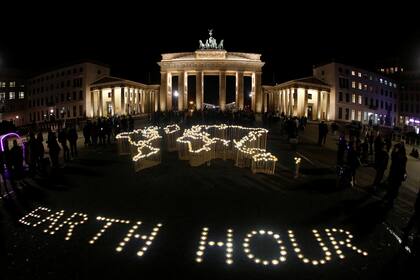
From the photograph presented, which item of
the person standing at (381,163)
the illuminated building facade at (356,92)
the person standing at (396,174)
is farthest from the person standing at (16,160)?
the illuminated building facade at (356,92)

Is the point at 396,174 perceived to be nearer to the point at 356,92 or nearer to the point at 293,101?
the point at 293,101

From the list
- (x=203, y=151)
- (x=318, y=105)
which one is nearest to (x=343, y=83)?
(x=318, y=105)

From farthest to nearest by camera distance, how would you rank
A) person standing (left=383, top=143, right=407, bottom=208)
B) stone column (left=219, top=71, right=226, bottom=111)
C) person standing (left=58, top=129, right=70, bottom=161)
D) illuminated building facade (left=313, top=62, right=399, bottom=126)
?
stone column (left=219, top=71, right=226, bottom=111) → illuminated building facade (left=313, top=62, right=399, bottom=126) → person standing (left=58, top=129, right=70, bottom=161) → person standing (left=383, top=143, right=407, bottom=208)

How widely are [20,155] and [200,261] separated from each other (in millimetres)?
9997

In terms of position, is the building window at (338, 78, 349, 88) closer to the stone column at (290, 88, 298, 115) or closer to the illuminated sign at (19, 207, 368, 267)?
the stone column at (290, 88, 298, 115)

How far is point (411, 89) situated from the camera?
72.7 m

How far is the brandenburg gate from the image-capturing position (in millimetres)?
57625

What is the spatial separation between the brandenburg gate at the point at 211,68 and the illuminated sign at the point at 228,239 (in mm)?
48452

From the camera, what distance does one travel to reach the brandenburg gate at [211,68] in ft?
189

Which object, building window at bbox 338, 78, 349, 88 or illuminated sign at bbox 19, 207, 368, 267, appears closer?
illuminated sign at bbox 19, 207, 368, 267

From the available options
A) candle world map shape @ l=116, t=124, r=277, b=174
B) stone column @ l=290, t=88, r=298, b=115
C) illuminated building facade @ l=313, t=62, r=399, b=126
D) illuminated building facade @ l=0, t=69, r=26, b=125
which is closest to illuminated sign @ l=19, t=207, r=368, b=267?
candle world map shape @ l=116, t=124, r=277, b=174

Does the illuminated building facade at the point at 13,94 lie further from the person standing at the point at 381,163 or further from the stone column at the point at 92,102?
the person standing at the point at 381,163

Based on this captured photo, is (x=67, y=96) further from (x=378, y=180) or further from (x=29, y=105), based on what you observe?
(x=378, y=180)

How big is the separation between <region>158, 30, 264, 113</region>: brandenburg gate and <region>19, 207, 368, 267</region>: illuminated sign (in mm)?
48452
